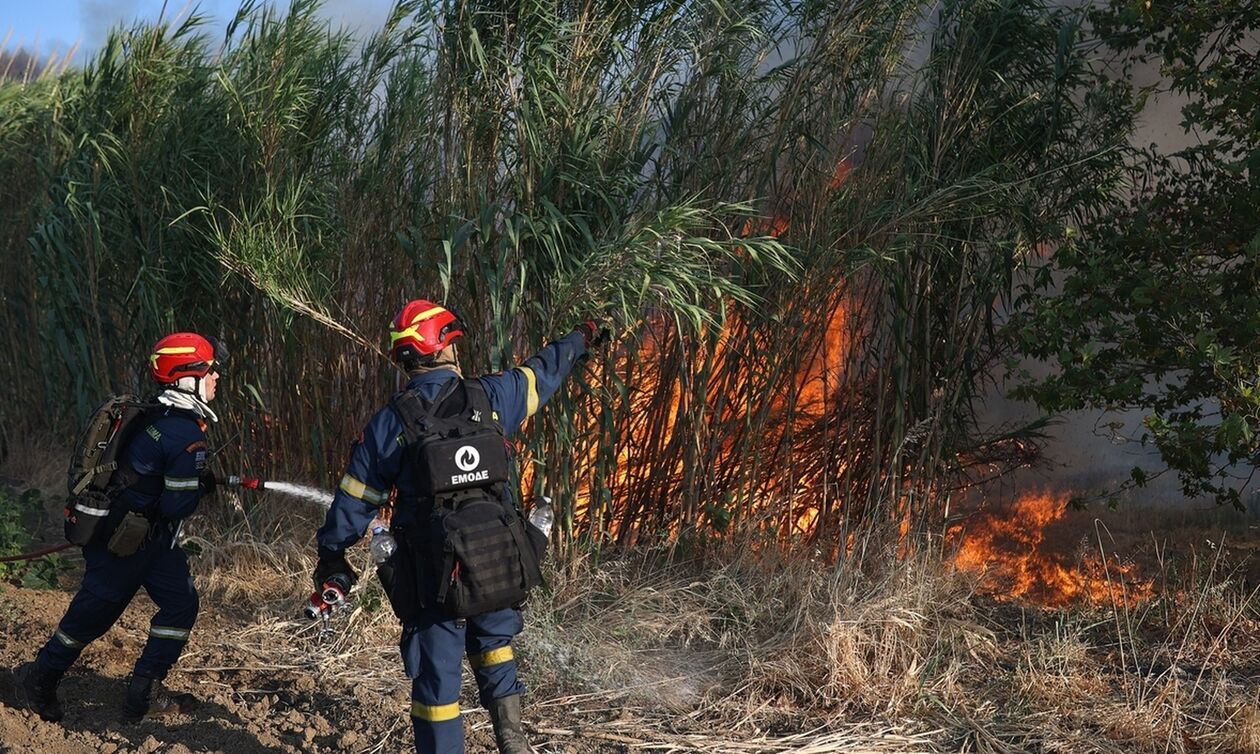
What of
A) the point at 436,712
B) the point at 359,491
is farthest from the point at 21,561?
the point at 436,712

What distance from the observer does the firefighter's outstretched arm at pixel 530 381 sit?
3.62 m

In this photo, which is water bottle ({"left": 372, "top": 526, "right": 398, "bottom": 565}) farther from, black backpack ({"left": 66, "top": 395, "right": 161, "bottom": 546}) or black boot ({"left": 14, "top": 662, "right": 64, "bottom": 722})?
black boot ({"left": 14, "top": 662, "right": 64, "bottom": 722})

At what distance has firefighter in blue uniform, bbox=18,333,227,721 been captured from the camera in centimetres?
413

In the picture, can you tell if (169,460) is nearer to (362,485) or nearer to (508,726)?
(362,485)

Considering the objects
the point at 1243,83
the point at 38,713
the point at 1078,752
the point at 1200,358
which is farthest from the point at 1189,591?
the point at 38,713

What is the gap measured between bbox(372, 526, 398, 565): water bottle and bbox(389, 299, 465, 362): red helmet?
0.50 m

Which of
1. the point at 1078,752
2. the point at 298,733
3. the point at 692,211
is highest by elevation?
the point at 692,211

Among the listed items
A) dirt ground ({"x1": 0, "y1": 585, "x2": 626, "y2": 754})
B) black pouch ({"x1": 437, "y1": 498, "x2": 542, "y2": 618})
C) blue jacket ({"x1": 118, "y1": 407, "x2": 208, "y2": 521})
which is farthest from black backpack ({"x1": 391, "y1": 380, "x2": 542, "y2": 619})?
blue jacket ({"x1": 118, "y1": 407, "x2": 208, "y2": 521})

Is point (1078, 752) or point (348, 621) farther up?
point (348, 621)

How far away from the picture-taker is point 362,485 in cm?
343

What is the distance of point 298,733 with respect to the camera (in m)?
4.22

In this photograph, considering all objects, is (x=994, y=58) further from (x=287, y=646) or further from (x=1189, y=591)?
(x=287, y=646)

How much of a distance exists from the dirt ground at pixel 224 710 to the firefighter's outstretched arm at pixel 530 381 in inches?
46.4

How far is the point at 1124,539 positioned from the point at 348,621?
469 cm
